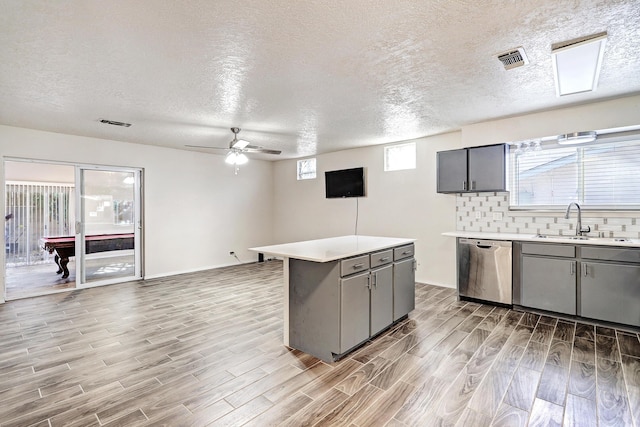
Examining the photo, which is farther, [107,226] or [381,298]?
[107,226]

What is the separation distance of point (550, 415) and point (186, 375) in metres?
2.57

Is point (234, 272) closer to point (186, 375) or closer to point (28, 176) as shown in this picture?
point (186, 375)

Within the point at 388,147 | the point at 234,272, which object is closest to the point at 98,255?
the point at 234,272

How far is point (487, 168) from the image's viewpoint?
170 inches

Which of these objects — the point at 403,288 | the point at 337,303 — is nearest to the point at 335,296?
the point at 337,303

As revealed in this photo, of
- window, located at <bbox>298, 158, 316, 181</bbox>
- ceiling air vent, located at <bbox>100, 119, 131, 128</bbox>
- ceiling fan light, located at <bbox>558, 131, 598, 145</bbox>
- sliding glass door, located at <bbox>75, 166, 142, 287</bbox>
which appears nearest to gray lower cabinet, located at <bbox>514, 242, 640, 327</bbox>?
ceiling fan light, located at <bbox>558, 131, 598, 145</bbox>

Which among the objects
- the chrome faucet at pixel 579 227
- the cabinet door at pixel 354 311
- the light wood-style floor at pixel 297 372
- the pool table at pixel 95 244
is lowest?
the light wood-style floor at pixel 297 372

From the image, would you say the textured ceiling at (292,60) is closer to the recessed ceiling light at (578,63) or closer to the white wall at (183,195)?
the recessed ceiling light at (578,63)

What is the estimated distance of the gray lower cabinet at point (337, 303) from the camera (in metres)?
2.69

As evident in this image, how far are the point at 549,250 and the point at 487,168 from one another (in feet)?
4.25

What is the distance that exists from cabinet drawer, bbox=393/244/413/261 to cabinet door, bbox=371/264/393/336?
164 mm

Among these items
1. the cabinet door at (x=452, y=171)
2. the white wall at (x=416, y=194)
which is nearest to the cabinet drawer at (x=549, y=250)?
the cabinet door at (x=452, y=171)

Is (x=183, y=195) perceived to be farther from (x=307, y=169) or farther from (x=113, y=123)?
(x=307, y=169)

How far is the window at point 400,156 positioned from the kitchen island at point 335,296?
2747 mm
